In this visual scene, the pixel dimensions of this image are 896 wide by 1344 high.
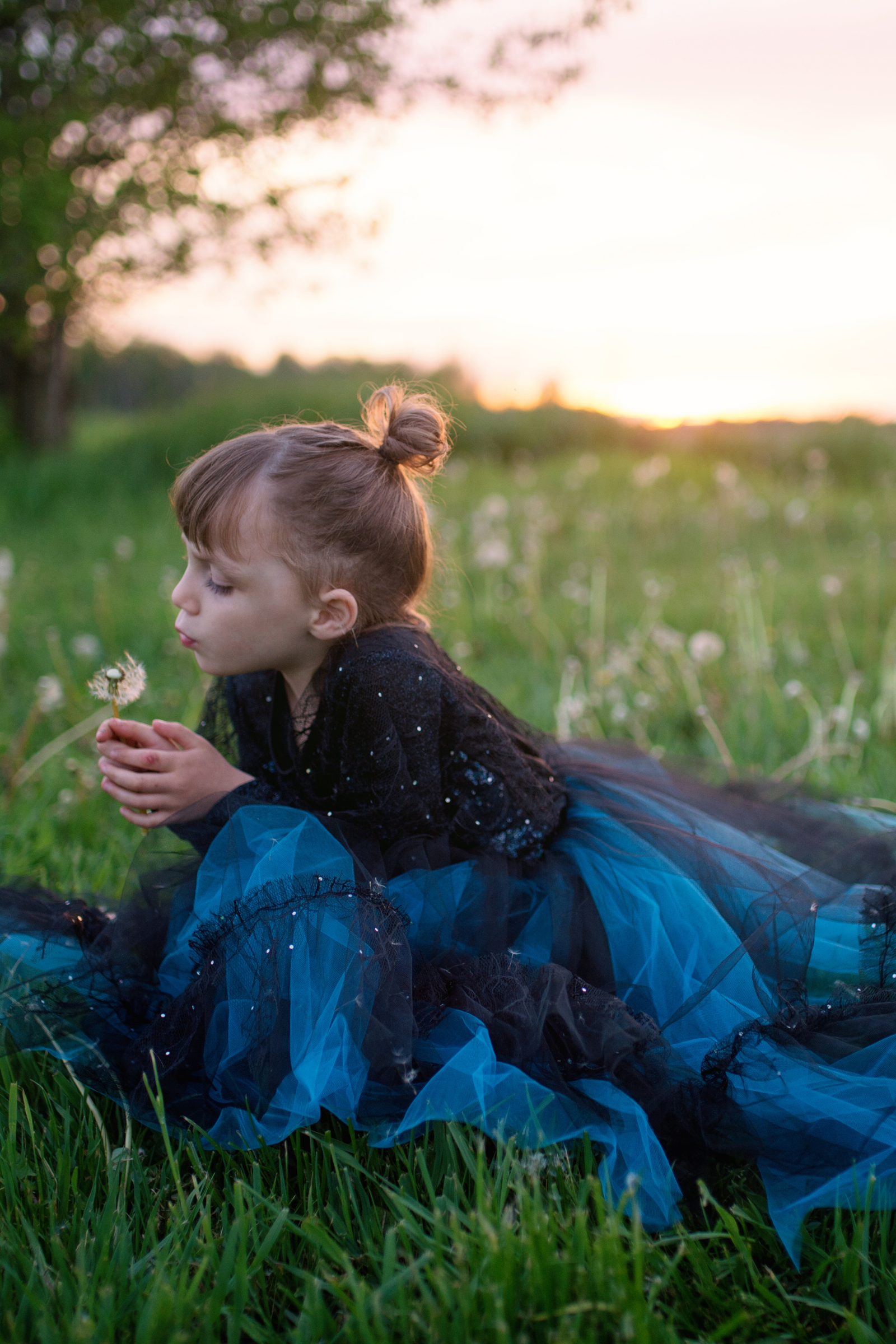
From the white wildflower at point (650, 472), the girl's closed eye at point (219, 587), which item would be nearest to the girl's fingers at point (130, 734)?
the girl's closed eye at point (219, 587)

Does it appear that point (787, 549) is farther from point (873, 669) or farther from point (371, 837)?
point (371, 837)

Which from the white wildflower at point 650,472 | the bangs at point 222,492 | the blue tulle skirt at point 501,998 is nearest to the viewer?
the blue tulle skirt at point 501,998

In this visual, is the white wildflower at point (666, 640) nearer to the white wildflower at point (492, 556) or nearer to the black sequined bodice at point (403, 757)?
the white wildflower at point (492, 556)

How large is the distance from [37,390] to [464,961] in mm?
8193

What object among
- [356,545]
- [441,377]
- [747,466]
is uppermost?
[441,377]

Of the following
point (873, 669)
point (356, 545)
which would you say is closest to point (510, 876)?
point (356, 545)

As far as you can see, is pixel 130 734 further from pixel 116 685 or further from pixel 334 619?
pixel 334 619

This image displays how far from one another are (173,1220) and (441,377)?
369 inches

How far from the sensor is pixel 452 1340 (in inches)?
40.1

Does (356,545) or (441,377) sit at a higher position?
(441,377)

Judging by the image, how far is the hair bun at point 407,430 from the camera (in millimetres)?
1743

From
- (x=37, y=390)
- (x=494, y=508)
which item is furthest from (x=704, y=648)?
(x=37, y=390)

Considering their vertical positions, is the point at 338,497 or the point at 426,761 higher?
the point at 338,497

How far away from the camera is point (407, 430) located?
1.74m
